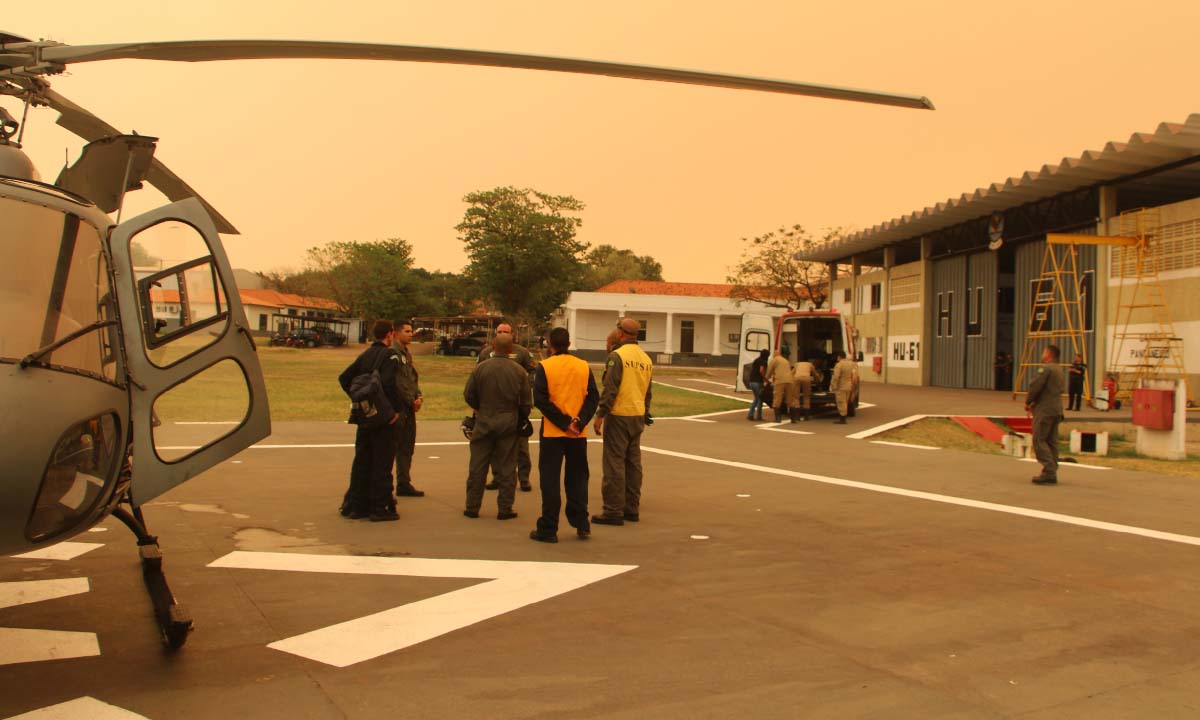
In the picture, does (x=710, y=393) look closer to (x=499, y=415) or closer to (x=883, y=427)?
(x=883, y=427)

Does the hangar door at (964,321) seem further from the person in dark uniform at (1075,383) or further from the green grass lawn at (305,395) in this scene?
the green grass lawn at (305,395)

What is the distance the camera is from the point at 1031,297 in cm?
2891

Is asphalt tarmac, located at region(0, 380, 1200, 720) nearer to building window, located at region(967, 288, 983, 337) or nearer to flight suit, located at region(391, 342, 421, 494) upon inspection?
flight suit, located at region(391, 342, 421, 494)

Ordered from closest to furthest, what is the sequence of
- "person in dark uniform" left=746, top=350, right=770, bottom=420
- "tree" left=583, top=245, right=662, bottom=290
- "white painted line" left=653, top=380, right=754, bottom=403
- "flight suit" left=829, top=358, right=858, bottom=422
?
1. "flight suit" left=829, top=358, right=858, bottom=422
2. "person in dark uniform" left=746, top=350, right=770, bottom=420
3. "white painted line" left=653, top=380, right=754, bottom=403
4. "tree" left=583, top=245, right=662, bottom=290

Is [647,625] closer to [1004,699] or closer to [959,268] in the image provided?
[1004,699]

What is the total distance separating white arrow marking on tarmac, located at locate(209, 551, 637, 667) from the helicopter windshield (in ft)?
5.84

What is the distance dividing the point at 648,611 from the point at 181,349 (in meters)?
3.03

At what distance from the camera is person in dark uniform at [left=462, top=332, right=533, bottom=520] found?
7.98 m

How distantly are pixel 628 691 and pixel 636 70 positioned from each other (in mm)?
3125

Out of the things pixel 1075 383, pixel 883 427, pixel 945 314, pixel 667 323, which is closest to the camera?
pixel 883 427

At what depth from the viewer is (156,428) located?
14.9 feet

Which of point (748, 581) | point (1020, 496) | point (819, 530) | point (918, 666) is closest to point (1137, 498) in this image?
point (1020, 496)

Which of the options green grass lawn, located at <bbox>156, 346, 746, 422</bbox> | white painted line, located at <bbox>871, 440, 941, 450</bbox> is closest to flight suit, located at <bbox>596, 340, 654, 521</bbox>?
green grass lawn, located at <bbox>156, 346, 746, 422</bbox>

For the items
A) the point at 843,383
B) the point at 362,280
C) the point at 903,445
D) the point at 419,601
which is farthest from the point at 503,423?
the point at 362,280
